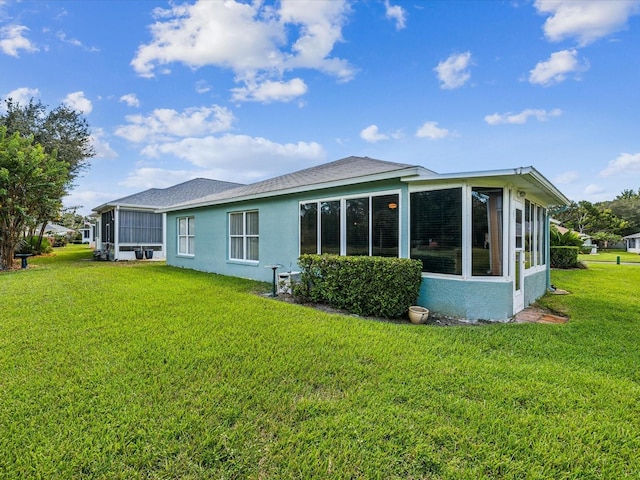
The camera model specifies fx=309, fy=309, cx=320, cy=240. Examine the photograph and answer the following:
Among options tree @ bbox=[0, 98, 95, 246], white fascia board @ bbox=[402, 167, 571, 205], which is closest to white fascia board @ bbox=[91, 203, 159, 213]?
tree @ bbox=[0, 98, 95, 246]

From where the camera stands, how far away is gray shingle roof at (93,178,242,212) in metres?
18.6

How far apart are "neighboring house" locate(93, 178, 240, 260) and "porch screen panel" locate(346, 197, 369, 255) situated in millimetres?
14573

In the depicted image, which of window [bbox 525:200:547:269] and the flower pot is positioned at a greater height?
window [bbox 525:200:547:269]

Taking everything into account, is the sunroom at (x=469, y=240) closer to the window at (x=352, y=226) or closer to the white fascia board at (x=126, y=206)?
the window at (x=352, y=226)

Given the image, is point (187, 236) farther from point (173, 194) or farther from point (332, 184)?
point (173, 194)

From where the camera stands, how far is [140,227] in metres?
18.5

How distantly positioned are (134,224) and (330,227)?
15.3m

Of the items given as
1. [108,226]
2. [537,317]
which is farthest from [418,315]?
[108,226]

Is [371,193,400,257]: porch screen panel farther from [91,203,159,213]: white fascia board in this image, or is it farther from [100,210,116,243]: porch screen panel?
[100,210,116,243]: porch screen panel

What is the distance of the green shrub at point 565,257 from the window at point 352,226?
14.0m

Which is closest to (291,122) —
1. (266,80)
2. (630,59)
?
(266,80)

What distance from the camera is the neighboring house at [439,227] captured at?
231 inches

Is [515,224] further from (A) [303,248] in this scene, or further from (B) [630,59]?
(B) [630,59]

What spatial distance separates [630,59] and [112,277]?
17839 mm
